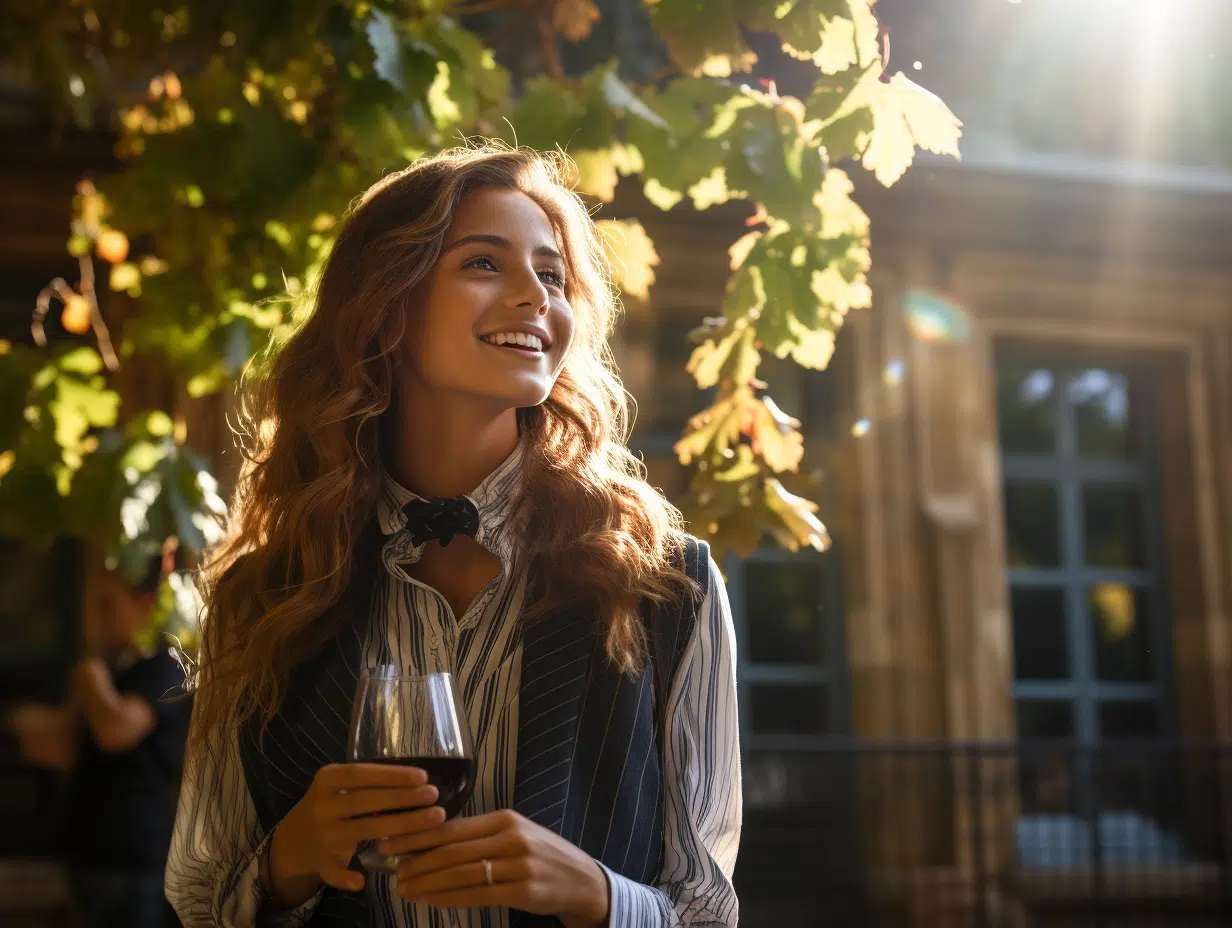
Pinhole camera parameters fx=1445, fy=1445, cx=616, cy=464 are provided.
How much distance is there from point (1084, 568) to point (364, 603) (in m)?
7.68

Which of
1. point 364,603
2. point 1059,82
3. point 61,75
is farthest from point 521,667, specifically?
point 1059,82

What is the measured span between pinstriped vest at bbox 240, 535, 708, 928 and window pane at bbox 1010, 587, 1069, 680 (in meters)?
7.18

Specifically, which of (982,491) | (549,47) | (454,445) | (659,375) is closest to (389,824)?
(454,445)

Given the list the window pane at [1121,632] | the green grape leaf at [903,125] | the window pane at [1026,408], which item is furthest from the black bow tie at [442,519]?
the window pane at [1121,632]

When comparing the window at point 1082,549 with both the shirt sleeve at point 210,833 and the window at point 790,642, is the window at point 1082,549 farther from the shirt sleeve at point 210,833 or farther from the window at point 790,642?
the shirt sleeve at point 210,833

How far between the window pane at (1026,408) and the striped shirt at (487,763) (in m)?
7.19

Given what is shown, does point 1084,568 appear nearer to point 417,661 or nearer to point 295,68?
point 295,68

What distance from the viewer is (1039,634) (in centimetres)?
875

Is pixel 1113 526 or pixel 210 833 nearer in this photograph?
pixel 210 833

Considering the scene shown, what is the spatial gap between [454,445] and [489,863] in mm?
663

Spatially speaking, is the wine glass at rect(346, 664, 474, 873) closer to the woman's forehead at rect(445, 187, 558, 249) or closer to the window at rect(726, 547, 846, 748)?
the woman's forehead at rect(445, 187, 558, 249)

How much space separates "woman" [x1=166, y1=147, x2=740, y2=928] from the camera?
179 centimetres

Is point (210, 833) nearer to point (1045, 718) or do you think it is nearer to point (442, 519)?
point (442, 519)

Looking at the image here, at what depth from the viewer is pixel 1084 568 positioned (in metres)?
8.92
